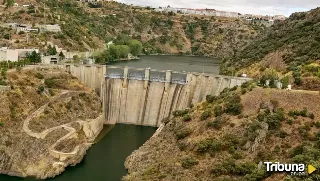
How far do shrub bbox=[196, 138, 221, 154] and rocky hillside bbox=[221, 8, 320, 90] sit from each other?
47.8 ft

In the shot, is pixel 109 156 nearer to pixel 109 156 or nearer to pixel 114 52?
pixel 109 156

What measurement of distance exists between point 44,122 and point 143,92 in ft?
60.1

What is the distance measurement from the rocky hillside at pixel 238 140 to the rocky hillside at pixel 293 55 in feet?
23.7

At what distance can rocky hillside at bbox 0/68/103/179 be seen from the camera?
4525 cm

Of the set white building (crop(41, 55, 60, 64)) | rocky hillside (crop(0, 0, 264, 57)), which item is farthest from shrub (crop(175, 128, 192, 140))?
rocky hillside (crop(0, 0, 264, 57))

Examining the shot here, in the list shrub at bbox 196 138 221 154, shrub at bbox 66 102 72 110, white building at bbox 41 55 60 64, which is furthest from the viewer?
white building at bbox 41 55 60 64

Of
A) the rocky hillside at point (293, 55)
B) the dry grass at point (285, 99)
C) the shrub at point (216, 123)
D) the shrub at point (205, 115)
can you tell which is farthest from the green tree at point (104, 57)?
the shrub at point (216, 123)

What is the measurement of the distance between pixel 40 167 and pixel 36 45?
4591cm

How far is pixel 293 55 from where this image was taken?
200 feet

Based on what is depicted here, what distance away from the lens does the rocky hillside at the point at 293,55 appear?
51.8 metres

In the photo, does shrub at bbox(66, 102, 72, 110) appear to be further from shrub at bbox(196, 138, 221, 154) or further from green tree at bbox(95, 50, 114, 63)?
green tree at bbox(95, 50, 114, 63)

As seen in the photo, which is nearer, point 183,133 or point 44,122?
point 183,133
